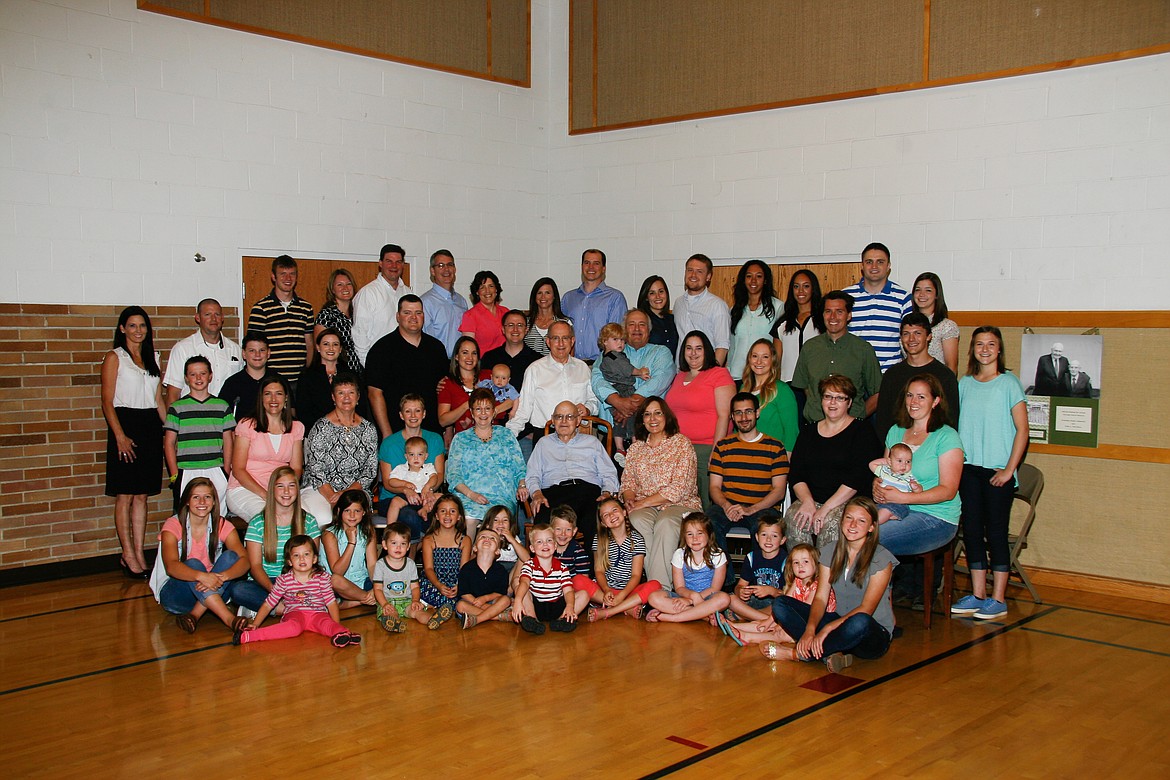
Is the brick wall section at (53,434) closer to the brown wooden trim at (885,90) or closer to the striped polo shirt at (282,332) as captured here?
the striped polo shirt at (282,332)

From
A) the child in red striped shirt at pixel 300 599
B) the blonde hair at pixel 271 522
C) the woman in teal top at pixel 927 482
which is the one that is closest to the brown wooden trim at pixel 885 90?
the woman in teal top at pixel 927 482

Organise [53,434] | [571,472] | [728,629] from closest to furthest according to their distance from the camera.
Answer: [728,629] < [571,472] < [53,434]

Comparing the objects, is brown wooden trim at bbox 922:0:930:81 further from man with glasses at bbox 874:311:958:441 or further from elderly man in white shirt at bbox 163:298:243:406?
elderly man in white shirt at bbox 163:298:243:406

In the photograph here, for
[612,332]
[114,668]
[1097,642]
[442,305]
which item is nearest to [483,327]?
[442,305]

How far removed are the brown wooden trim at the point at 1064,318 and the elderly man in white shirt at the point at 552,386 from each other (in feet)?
8.16

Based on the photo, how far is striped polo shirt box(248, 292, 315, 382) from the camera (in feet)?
22.1

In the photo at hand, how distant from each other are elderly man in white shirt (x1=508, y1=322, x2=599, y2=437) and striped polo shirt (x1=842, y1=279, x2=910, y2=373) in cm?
171

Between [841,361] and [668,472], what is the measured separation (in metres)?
1.22

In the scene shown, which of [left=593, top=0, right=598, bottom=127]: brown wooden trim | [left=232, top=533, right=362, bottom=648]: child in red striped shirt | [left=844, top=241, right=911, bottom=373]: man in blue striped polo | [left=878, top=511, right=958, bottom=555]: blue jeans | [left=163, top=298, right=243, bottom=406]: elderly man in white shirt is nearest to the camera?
[left=232, top=533, right=362, bottom=648]: child in red striped shirt

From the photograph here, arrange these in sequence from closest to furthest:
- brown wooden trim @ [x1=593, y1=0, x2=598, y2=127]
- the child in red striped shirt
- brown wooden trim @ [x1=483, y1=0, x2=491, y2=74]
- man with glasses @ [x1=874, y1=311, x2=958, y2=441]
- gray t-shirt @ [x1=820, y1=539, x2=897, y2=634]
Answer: gray t-shirt @ [x1=820, y1=539, x2=897, y2=634]
the child in red striped shirt
man with glasses @ [x1=874, y1=311, x2=958, y2=441]
brown wooden trim @ [x1=483, y1=0, x2=491, y2=74]
brown wooden trim @ [x1=593, y1=0, x2=598, y2=127]

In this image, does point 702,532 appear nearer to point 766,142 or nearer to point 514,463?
point 514,463

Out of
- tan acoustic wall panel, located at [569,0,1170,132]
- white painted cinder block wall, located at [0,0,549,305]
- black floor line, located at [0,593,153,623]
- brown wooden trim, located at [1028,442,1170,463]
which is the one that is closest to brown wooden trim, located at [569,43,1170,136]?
tan acoustic wall panel, located at [569,0,1170,132]

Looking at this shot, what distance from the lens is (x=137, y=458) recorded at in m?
6.63

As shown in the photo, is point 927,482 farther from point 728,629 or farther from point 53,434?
point 53,434
